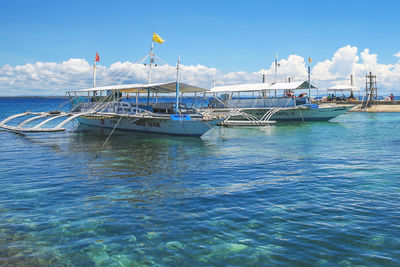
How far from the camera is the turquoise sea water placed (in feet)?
23.7

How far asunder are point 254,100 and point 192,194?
149 feet

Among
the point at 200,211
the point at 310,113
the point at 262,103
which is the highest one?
the point at 262,103

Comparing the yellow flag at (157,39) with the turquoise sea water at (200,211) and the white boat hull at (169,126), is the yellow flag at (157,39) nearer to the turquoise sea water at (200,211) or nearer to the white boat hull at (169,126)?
the white boat hull at (169,126)

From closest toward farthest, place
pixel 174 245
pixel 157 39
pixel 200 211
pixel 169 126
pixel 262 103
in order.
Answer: pixel 174 245
pixel 200 211
pixel 169 126
pixel 157 39
pixel 262 103

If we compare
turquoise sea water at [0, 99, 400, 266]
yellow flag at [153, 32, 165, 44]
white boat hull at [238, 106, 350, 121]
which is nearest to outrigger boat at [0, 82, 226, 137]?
yellow flag at [153, 32, 165, 44]

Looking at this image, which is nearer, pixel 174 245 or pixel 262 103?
pixel 174 245

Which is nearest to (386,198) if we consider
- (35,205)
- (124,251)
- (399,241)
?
(399,241)

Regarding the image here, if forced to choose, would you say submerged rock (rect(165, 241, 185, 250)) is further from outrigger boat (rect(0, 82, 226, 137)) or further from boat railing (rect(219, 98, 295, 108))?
boat railing (rect(219, 98, 295, 108))

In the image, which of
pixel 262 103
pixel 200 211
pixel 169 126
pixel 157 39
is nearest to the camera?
pixel 200 211

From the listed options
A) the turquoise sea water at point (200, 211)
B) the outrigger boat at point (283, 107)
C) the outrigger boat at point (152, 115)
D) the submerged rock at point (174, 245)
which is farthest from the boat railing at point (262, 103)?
the submerged rock at point (174, 245)

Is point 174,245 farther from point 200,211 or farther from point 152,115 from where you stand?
point 152,115

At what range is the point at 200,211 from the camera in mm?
9945

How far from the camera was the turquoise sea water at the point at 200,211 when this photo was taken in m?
7.23

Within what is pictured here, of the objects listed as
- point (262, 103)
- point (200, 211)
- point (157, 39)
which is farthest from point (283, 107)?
point (200, 211)
